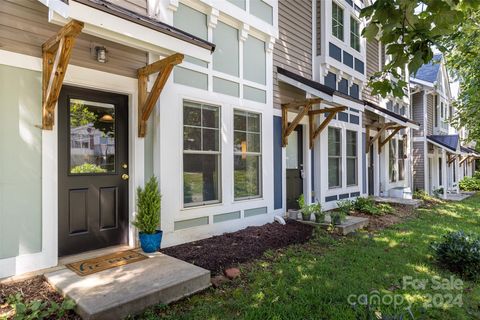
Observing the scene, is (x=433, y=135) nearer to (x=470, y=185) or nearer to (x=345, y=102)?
(x=470, y=185)

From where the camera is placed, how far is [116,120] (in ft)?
14.5

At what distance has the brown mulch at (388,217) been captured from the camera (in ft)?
22.8

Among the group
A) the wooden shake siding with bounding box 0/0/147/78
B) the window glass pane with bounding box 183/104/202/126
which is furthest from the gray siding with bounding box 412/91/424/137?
the wooden shake siding with bounding box 0/0/147/78

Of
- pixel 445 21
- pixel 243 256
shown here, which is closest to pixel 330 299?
pixel 243 256

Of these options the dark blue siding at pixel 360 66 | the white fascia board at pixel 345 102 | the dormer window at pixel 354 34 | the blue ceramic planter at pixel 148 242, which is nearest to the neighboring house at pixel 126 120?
the blue ceramic planter at pixel 148 242

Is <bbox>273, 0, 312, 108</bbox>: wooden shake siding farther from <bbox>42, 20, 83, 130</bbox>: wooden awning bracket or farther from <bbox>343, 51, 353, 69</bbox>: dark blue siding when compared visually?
<bbox>42, 20, 83, 130</bbox>: wooden awning bracket

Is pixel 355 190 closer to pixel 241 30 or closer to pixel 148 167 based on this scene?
pixel 241 30

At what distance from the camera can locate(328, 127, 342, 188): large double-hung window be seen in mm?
8680

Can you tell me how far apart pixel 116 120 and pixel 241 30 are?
3079 mm

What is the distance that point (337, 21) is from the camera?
882 centimetres

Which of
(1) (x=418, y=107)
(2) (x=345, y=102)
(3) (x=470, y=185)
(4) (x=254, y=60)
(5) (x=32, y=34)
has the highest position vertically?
(1) (x=418, y=107)

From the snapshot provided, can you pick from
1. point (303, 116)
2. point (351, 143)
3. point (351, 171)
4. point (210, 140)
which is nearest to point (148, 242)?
point (210, 140)

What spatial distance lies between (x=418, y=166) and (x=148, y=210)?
14748 mm

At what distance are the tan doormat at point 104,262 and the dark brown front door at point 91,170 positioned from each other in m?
0.42
